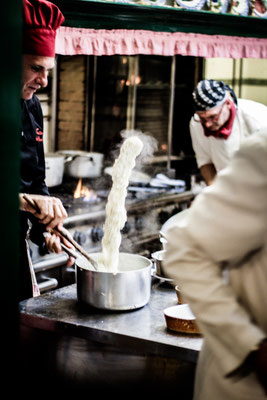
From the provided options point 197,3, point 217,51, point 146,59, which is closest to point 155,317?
point 197,3

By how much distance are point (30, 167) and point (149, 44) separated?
1614 millimetres

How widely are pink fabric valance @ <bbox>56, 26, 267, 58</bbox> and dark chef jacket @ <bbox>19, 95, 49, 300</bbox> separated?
0.67 m

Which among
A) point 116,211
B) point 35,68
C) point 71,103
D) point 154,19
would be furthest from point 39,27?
point 71,103

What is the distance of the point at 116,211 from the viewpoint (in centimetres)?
299

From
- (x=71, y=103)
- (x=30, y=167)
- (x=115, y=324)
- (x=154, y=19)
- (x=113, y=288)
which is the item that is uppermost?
(x=154, y=19)

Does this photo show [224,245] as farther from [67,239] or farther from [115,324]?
[67,239]

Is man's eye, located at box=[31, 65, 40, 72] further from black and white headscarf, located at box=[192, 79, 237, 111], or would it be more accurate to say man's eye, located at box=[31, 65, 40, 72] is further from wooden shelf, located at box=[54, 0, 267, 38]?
black and white headscarf, located at box=[192, 79, 237, 111]

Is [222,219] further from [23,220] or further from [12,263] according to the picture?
[23,220]

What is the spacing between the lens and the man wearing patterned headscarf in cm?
452

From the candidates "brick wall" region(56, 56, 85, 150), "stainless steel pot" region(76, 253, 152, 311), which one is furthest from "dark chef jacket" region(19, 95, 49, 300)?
"brick wall" region(56, 56, 85, 150)

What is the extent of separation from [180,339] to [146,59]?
5486 mm

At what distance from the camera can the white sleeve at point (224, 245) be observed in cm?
137

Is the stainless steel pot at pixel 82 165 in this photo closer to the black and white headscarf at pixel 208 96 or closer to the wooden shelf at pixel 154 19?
the black and white headscarf at pixel 208 96

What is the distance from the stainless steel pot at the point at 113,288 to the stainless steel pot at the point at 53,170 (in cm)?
275
